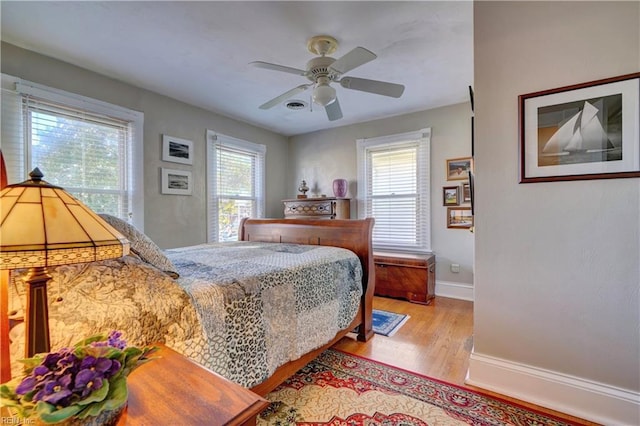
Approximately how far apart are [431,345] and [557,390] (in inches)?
35.5

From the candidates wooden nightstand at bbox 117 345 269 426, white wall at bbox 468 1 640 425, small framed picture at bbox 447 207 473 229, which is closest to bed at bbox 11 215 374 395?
wooden nightstand at bbox 117 345 269 426

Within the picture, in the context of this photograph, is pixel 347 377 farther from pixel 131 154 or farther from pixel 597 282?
pixel 131 154

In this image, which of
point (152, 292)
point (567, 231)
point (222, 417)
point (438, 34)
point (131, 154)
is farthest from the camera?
point (131, 154)

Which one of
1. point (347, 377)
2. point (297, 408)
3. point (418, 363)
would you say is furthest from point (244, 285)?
point (418, 363)

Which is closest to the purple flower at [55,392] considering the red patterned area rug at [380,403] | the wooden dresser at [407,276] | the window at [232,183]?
the red patterned area rug at [380,403]

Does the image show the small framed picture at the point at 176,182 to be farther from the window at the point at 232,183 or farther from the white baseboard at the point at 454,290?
the white baseboard at the point at 454,290

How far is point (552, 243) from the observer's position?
1.64 m

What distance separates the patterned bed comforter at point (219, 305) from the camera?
1.00 meters

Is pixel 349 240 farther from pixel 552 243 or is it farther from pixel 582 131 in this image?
pixel 582 131

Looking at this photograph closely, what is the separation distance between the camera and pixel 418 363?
2.13m

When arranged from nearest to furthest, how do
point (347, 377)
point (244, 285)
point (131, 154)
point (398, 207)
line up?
point (244, 285), point (347, 377), point (131, 154), point (398, 207)

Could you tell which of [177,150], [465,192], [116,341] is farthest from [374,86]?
[177,150]

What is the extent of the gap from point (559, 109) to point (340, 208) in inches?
117

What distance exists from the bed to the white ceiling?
157 cm
